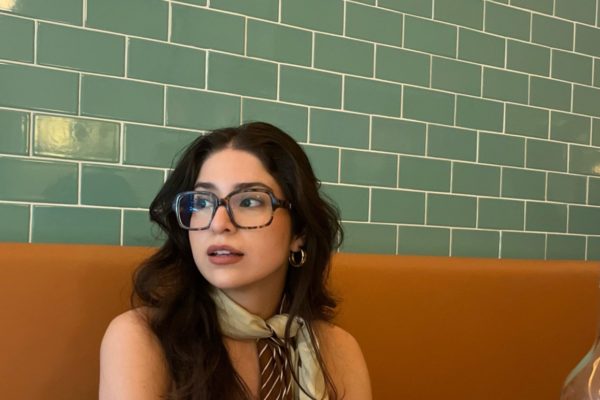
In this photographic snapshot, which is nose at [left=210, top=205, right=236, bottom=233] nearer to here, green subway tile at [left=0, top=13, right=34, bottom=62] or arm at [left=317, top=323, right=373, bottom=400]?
arm at [left=317, top=323, right=373, bottom=400]

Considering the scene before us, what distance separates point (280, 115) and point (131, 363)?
73 centimetres

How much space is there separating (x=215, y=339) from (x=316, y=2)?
905 millimetres

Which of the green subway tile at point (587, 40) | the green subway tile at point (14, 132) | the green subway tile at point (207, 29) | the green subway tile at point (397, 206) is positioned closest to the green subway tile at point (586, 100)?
the green subway tile at point (587, 40)

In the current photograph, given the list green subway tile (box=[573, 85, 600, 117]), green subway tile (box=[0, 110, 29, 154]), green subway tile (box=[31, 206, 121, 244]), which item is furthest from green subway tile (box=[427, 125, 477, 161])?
green subway tile (box=[0, 110, 29, 154])

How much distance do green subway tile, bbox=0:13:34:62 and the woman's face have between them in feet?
Result: 1.55

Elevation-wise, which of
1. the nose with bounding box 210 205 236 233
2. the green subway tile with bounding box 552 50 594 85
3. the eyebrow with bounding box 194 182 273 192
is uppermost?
the green subway tile with bounding box 552 50 594 85

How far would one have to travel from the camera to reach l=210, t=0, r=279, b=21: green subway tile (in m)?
1.40

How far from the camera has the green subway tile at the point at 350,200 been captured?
1541mm

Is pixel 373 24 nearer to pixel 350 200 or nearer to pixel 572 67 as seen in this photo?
pixel 350 200

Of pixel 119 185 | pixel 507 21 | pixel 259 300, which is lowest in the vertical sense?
pixel 259 300

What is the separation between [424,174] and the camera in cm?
168

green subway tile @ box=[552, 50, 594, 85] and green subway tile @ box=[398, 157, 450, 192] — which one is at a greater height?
green subway tile @ box=[552, 50, 594, 85]

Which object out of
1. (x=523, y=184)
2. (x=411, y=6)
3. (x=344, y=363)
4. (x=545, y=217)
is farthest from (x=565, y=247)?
(x=344, y=363)

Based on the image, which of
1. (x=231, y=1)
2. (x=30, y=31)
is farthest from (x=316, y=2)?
(x=30, y=31)
